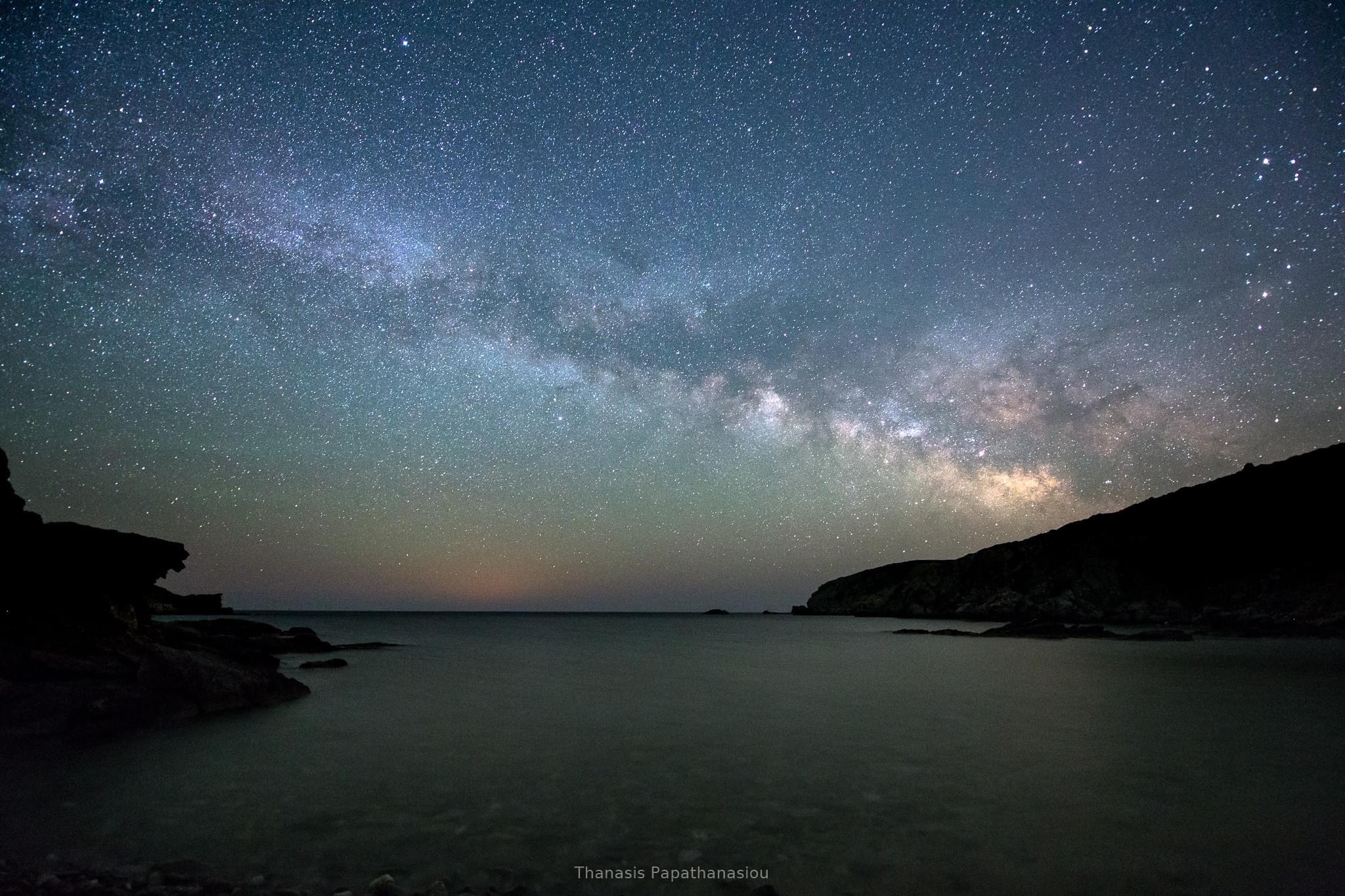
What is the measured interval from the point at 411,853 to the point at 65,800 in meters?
5.58

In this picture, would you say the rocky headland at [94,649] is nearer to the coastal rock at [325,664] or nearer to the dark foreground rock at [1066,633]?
the coastal rock at [325,664]

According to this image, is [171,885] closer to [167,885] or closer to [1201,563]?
[167,885]

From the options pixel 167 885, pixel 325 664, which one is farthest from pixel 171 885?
pixel 325 664

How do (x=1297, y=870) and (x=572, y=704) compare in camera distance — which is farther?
(x=572, y=704)

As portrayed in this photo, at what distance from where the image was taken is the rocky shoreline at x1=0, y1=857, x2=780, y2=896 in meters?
5.07

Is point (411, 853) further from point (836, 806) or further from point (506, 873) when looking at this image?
point (836, 806)

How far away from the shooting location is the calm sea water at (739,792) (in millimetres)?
6289

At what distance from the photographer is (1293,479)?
72.6m

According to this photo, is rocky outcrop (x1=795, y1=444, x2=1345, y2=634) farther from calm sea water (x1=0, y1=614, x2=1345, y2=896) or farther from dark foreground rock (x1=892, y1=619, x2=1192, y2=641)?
calm sea water (x1=0, y1=614, x2=1345, y2=896)

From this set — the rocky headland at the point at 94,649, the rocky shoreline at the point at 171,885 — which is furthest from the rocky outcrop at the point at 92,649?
the rocky shoreline at the point at 171,885

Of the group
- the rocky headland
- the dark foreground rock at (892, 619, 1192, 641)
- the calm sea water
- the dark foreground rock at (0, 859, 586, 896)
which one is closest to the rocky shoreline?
the dark foreground rock at (0, 859, 586, 896)

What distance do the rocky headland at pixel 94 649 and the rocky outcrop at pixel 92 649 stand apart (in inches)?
0.9

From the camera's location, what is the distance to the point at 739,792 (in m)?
8.98

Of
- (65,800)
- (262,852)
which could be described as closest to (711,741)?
(262,852)
